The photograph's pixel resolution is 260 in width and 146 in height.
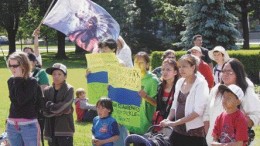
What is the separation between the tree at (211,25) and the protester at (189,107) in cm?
2037

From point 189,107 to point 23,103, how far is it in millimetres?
1978

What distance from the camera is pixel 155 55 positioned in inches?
795

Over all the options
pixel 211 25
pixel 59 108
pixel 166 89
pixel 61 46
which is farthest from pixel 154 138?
pixel 61 46

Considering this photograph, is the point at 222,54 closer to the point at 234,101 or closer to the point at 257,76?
the point at 234,101

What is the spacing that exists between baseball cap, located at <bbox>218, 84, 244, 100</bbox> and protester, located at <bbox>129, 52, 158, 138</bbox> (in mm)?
1823

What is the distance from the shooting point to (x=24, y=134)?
20.6ft

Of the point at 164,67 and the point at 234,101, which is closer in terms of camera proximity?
the point at 234,101

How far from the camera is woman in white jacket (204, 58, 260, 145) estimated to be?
5.34 m

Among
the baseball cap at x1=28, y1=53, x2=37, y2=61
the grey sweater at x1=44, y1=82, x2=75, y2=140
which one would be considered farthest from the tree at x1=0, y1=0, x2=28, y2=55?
the grey sweater at x1=44, y1=82, x2=75, y2=140

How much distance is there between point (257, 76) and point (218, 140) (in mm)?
14358

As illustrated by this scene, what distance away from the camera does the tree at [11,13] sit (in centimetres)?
3988

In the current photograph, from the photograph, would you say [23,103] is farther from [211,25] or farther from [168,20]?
[168,20]

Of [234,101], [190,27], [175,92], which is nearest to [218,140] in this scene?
[234,101]

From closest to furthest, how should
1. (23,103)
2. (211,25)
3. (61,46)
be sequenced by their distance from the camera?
(23,103)
(211,25)
(61,46)
